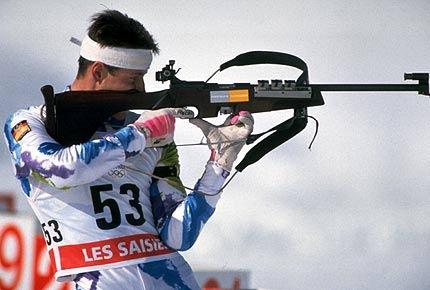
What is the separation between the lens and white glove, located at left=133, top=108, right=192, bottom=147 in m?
3.46

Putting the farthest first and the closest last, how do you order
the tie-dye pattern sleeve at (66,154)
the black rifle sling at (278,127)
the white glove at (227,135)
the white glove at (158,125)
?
the black rifle sling at (278,127), the white glove at (227,135), the white glove at (158,125), the tie-dye pattern sleeve at (66,154)

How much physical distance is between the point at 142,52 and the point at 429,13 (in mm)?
2864

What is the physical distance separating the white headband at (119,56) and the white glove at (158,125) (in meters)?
0.19

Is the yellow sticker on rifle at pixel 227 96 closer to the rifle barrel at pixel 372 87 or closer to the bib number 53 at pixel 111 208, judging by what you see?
the rifle barrel at pixel 372 87

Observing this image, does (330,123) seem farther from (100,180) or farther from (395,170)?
(100,180)

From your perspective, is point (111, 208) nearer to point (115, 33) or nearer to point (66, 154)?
point (66, 154)

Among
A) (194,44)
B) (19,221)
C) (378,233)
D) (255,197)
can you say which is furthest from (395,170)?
(19,221)

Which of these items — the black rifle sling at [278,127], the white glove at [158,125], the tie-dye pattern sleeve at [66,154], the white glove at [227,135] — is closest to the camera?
the tie-dye pattern sleeve at [66,154]

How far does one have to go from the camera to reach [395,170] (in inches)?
228

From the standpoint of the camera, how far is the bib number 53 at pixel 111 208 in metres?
3.56

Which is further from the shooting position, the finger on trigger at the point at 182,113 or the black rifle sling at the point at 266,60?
the black rifle sling at the point at 266,60

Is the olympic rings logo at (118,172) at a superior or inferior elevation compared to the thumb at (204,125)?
inferior

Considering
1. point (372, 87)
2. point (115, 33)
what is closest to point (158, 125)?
point (115, 33)

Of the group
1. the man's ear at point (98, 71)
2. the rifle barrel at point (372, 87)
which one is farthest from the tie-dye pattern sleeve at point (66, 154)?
the rifle barrel at point (372, 87)
